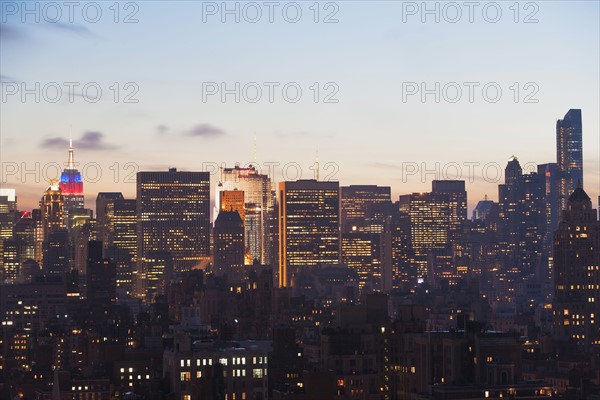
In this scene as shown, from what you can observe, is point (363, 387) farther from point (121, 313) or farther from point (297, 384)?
point (121, 313)

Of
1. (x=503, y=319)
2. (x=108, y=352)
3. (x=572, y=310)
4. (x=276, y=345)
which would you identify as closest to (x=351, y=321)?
(x=276, y=345)

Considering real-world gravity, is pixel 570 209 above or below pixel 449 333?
above

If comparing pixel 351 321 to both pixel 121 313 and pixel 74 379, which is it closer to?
pixel 74 379

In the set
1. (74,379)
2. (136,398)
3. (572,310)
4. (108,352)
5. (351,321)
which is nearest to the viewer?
(136,398)

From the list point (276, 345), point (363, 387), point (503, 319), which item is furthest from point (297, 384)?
point (503, 319)

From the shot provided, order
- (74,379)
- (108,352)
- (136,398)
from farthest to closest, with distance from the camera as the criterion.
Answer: (108,352), (74,379), (136,398)

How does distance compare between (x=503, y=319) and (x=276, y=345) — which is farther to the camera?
(x=503, y=319)
